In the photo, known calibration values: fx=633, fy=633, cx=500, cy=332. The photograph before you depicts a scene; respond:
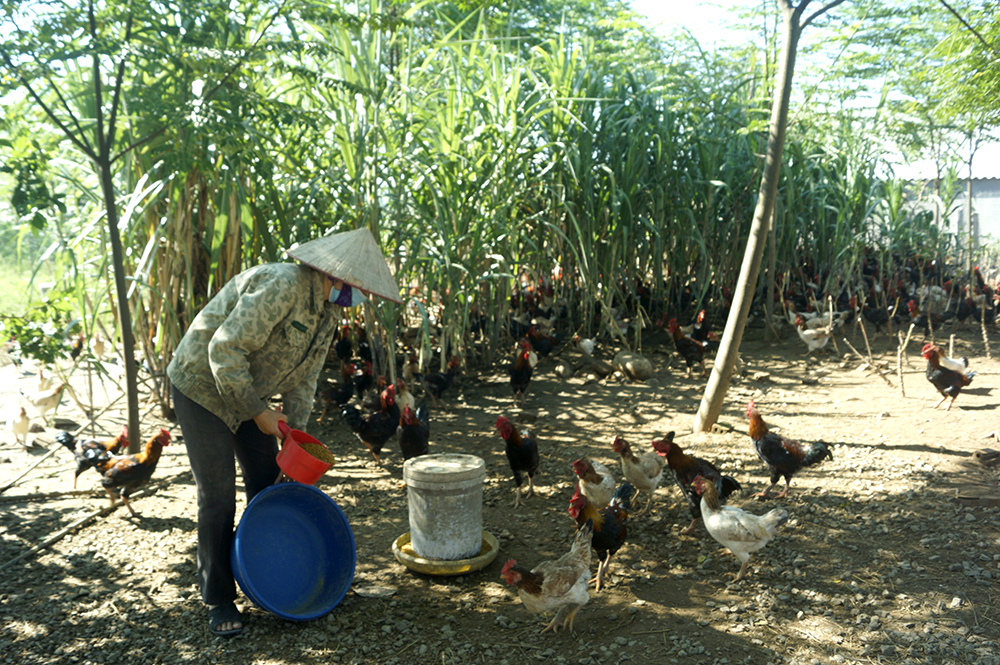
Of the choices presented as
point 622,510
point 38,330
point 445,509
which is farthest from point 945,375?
point 38,330

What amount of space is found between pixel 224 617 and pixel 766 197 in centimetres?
398

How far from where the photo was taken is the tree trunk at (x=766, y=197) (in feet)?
13.7

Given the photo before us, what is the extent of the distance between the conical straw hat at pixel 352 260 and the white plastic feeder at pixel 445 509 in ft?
3.03

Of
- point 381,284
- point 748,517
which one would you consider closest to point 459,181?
point 381,284

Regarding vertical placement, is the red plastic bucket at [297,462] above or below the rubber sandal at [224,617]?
above

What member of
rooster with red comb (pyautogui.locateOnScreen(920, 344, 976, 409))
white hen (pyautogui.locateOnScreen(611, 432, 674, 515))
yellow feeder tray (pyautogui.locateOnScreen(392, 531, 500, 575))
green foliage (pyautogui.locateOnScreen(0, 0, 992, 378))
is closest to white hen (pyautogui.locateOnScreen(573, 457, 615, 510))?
white hen (pyautogui.locateOnScreen(611, 432, 674, 515))

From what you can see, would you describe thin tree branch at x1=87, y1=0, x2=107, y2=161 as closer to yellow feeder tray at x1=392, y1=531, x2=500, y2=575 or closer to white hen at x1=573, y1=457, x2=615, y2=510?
yellow feeder tray at x1=392, y1=531, x2=500, y2=575

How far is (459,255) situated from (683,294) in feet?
12.3

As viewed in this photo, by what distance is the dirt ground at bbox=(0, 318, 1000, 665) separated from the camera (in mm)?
2457

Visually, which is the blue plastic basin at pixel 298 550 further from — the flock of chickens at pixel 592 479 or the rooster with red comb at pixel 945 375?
the rooster with red comb at pixel 945 375

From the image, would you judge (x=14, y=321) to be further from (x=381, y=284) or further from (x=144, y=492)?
(x=381, y=284)

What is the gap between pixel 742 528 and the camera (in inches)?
112

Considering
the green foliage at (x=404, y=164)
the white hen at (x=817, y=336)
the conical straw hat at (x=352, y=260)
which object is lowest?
the white hen at (x=817, y=336)

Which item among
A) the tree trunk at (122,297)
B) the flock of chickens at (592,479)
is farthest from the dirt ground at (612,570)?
the tree trunk at (122,297)
